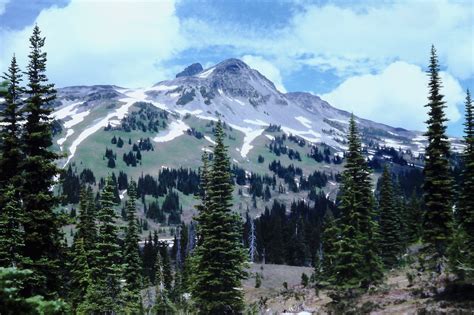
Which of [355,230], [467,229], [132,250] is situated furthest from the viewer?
[132,250]

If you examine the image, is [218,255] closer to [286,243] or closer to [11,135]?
[11,135]

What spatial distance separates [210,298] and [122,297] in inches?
287

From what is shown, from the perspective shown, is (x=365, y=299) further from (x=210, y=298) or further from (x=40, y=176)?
(x=40, y=176)

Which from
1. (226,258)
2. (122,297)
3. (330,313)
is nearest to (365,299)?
(330,313)

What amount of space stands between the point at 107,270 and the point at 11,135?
1606cm

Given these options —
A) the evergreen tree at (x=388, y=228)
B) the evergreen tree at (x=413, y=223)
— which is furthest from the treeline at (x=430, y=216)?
the evergreen tree at (x=413, y=223)

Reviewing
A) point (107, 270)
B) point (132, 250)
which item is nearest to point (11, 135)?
point (107, 270)

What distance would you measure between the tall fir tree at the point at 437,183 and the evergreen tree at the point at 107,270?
26.2 metres

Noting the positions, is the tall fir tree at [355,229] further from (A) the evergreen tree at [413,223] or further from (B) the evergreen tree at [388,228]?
(A) the evergreen tree at [413,223]

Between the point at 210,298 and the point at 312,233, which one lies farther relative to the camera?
the point at 312,233

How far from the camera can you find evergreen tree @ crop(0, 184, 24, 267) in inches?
869

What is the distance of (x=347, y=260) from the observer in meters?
44.1

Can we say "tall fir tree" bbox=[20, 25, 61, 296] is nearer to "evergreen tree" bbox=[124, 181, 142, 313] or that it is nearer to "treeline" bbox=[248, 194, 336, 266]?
"evergreen tree" bbox=[124, 181, 142, 313]

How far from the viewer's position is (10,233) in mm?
22484
